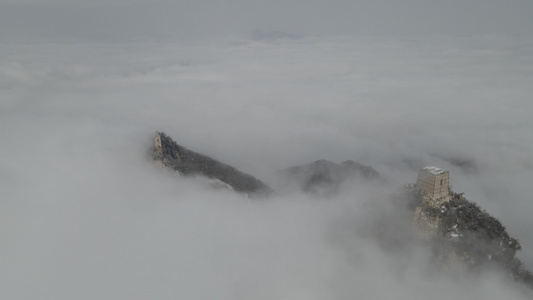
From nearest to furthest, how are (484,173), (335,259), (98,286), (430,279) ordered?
(98,286)
(430,279)
(335,259)
(484,173)

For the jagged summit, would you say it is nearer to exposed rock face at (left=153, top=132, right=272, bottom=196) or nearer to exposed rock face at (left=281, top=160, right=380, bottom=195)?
exposed rock face at (left=281, top=160, right=380, bottom=195)

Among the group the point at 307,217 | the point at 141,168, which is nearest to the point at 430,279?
the point at 307,217

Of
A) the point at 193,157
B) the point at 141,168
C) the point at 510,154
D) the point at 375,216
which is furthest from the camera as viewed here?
the point at 510,154

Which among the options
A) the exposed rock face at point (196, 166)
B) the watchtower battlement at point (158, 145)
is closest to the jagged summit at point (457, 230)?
the exposed rock face at point (196, 166)

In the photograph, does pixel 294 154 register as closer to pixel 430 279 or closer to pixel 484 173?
pixel 484 173

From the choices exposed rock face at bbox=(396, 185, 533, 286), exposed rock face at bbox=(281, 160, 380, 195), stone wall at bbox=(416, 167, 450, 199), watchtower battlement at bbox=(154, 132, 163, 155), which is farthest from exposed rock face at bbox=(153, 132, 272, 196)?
exposed rock face at bbox=(396, 185, 533, 286)

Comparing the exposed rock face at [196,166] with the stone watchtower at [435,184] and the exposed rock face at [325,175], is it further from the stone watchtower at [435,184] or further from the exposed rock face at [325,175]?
the stone watchtower at [435,184]

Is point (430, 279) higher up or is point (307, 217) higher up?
point (307, 217)
